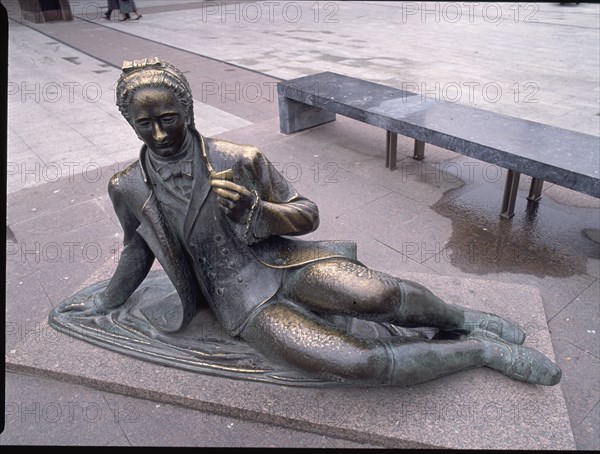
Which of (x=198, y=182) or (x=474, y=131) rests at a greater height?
(x=198, y=182)

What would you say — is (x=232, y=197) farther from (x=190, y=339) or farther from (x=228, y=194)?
(x=190, y=339)

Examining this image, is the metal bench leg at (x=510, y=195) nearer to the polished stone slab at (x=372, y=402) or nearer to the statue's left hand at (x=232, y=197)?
the polished stone slab at (x=372, y=402)

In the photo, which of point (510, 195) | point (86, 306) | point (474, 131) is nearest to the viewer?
point (86, 306)

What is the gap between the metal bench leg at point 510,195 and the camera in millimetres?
5090

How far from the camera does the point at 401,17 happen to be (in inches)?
720

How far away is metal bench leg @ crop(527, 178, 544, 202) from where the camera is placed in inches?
213

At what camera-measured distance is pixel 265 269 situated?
2885 mm

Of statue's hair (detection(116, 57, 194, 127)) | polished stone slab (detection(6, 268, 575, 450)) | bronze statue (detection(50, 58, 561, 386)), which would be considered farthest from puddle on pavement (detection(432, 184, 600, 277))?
statue's hair (detection(116, 57, 194, 127))

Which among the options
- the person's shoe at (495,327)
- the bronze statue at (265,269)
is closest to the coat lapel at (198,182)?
the bronze statue at (265,269)

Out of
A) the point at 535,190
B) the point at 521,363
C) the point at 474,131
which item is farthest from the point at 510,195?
the point at 521,363

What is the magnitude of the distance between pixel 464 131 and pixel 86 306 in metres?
3.92

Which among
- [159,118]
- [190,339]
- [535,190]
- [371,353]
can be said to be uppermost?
[159,118]

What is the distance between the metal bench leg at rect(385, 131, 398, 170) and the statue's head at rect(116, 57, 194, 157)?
13.3 feet

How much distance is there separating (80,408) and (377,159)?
463 cm
